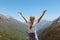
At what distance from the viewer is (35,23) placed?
9.63 meters

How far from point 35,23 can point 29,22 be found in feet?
1.24

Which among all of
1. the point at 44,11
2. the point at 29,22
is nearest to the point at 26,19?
the point at 29,22

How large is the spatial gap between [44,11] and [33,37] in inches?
69.2

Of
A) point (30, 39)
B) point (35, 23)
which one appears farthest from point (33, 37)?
point (35, 23)

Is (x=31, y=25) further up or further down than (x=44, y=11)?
further down

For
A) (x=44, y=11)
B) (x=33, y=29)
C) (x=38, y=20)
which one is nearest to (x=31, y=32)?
(x=33, y=29)

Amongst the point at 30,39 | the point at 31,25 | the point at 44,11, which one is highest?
the point at 44,11

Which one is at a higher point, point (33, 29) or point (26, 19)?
point (26, 19)

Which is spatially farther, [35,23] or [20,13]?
[20,13]

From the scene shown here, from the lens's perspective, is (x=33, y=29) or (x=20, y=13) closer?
(x=33, y=29)

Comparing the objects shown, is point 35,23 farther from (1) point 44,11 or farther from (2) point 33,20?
(1) point 44,11

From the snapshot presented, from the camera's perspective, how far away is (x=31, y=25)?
31.7 feet

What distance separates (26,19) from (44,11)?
123 cm

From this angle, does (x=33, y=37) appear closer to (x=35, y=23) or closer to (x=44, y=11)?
(x=35, y=23)
